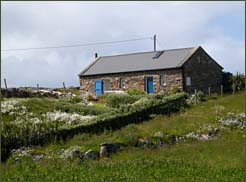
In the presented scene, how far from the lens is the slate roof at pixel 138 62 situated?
Result: 167 ft

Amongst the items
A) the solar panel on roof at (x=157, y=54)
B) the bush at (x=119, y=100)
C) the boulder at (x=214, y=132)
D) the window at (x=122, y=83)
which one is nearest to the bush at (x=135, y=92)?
the window at (x=122, y=83)

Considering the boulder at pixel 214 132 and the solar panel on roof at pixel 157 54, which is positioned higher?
the solar panel on roof at pixel 157 54

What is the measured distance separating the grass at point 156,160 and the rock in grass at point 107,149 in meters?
0.32

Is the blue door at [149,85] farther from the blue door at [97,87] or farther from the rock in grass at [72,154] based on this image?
the rock in grass at [72,154]

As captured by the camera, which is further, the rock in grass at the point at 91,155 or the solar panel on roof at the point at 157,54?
the solar panel on roof at the point at 157,54

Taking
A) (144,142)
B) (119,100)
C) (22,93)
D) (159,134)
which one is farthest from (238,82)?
(144,142)

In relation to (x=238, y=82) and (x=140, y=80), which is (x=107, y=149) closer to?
(x=140, y=80)

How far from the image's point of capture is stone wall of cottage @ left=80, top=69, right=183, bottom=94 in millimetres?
49250

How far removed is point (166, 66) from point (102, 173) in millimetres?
37289

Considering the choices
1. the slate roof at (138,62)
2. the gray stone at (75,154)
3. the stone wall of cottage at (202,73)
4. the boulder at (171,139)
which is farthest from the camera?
the slate roof at (138,62)

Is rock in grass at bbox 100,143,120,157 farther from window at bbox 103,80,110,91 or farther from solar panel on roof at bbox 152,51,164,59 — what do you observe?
solar panel on roof at bbox 152,51,164,59

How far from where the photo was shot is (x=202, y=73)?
5234 cm

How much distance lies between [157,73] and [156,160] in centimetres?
3449

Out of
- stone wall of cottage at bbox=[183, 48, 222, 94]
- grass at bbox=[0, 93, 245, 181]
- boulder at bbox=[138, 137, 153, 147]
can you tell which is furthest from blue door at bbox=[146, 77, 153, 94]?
boulder at bbox=[138, 137, 153, 147]
